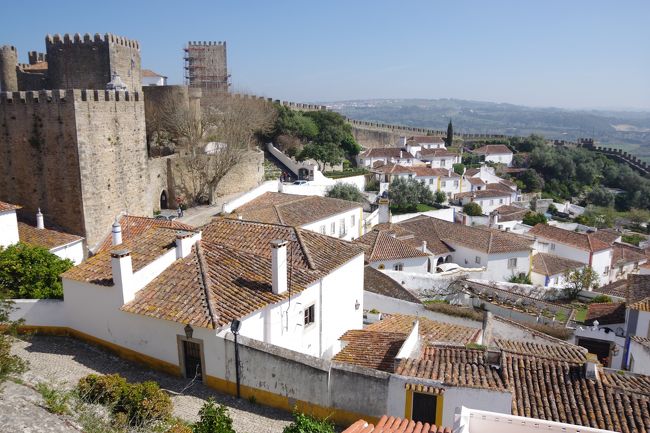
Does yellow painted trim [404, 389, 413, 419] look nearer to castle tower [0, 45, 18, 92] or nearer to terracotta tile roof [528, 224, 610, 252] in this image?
terracotta tile roof [528, 224, 610, 252]

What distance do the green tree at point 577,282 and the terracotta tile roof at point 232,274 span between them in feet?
49.0

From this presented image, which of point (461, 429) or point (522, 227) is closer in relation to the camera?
point (461, 429)

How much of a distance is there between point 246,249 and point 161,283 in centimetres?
262

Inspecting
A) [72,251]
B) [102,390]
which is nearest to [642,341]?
[102,390]

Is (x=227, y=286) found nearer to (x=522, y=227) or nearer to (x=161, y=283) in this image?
(x=161, y=283)

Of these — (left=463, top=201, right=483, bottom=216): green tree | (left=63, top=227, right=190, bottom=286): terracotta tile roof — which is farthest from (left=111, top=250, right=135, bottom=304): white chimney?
(left=463, top=201, right=483, bottom=216): green tree

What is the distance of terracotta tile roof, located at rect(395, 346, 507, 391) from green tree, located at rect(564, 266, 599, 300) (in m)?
16.1

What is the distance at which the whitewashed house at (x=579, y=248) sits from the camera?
3356 cm

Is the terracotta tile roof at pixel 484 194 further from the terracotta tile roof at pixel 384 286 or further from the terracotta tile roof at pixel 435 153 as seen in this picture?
the terracotta tile roof at pixel 384 286

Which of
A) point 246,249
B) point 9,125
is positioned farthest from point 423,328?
point 9,125

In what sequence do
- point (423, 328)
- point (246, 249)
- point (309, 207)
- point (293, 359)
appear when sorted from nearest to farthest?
point (293, 359) → point (246, 249) → point (423, 328) → point (309, 207)

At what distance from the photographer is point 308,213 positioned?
25891mm

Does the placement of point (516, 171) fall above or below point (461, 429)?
below

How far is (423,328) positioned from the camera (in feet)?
45.3
